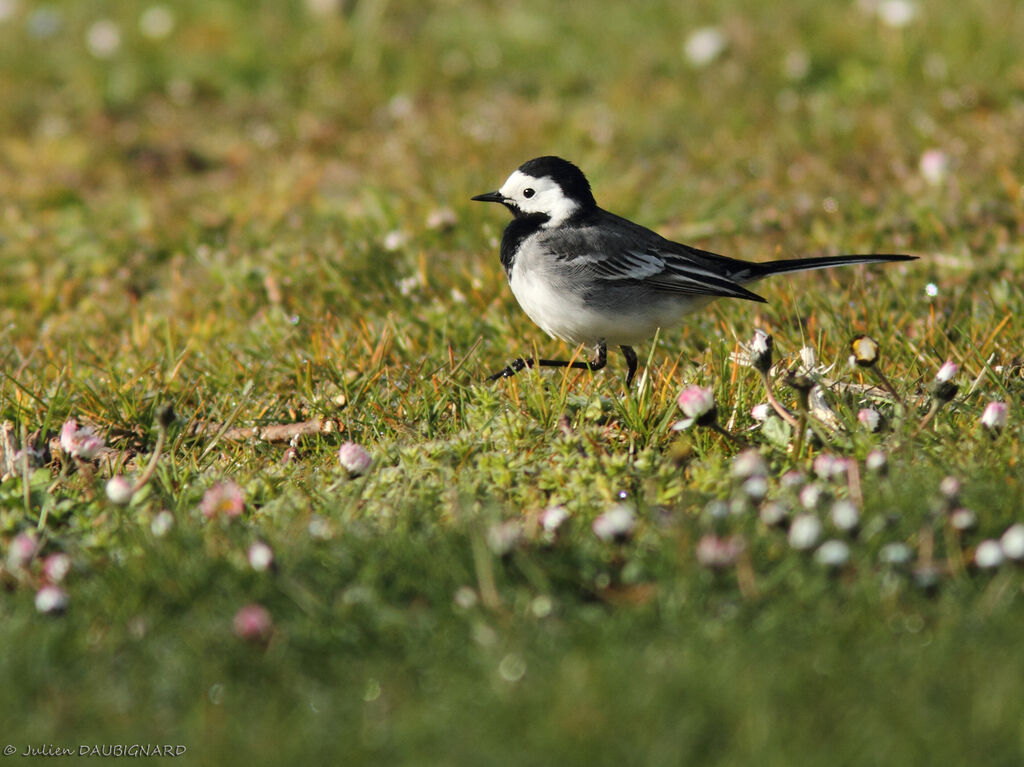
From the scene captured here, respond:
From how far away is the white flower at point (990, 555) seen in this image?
10.6 ft

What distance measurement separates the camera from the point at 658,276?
520 cm

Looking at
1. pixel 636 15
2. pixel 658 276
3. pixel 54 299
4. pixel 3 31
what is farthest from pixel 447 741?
pixel 3 31

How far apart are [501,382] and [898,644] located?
7.34ft

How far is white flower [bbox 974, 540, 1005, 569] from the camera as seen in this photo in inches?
128

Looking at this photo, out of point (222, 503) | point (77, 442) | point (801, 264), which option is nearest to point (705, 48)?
point (801, 264)

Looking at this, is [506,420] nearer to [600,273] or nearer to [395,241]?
[600,273]

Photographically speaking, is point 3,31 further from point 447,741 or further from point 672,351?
point 447,741

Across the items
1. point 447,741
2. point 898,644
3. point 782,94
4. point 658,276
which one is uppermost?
point 782,94

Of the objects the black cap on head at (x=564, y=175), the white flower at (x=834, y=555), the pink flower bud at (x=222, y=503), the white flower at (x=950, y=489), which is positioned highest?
the black cap on head at (x=564, y=175)

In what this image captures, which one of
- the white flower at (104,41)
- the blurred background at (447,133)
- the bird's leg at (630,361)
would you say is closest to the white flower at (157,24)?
the blurred background at (447,133)

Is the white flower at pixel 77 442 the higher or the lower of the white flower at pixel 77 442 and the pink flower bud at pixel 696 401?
the lower

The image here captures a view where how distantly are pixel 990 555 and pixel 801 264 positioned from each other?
89.9 inches

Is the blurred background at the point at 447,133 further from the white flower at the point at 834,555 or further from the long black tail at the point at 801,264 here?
the white flower at the point at 834,555

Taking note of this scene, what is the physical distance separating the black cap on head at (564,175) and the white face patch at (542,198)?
2 centimetres
